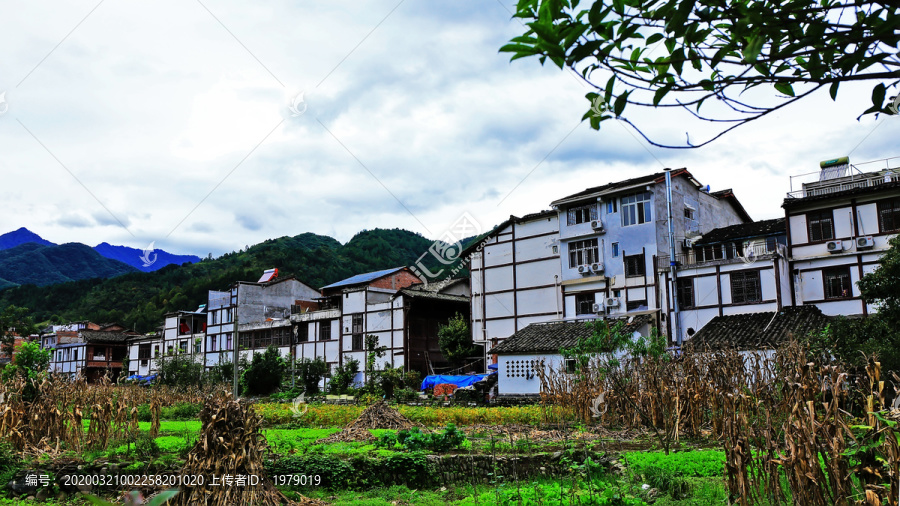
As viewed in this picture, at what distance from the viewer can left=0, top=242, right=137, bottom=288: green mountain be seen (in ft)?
305

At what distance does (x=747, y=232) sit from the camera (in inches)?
1137

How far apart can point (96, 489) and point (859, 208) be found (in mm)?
26612

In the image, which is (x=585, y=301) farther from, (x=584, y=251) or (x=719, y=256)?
(x=719, y=256)

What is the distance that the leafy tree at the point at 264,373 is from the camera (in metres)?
39.9

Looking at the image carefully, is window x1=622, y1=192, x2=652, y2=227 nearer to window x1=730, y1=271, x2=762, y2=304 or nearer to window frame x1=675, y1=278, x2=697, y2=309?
window frame x1=675, y1=278, x2=697, y2=309

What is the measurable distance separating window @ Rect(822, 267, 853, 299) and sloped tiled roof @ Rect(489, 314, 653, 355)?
23.2ft

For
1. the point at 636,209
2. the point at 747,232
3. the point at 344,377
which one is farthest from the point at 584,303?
the point at 344,377

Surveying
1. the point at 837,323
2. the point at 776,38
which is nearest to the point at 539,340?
the point at 837,323

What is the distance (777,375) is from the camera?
456 inches

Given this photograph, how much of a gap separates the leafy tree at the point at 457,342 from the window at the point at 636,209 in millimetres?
11368

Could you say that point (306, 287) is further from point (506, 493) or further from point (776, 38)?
point (776, 38)

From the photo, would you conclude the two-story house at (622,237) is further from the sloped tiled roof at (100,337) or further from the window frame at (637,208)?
the sloped tiled roof at (100,337)

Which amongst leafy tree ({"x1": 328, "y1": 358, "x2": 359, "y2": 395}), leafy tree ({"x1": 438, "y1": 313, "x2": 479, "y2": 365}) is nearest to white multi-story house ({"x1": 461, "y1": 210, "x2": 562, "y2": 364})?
leafy tree ({"x1": 438, "y1": 313, "x2": 479, "y2": 365})

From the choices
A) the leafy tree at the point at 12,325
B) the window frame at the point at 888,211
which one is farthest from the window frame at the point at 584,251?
the leafy tree at the point at 12,325
